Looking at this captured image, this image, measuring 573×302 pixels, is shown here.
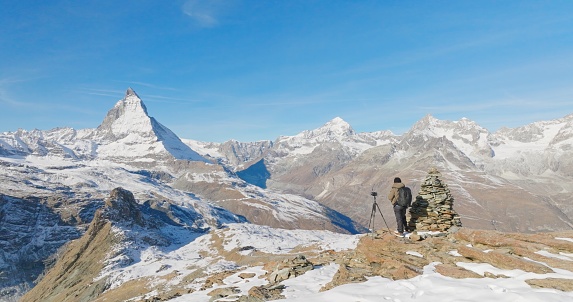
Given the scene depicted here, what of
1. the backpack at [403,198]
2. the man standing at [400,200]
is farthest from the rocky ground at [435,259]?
the backpack at [403,198]

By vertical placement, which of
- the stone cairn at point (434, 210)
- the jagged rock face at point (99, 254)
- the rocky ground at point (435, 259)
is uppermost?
the stone cairn at point (434, 210)

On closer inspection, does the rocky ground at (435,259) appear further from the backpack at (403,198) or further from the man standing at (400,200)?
the backpack at (403,198)

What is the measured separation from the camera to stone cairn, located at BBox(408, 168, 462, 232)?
28.1m

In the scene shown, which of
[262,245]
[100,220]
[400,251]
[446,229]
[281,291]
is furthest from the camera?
[100,220]

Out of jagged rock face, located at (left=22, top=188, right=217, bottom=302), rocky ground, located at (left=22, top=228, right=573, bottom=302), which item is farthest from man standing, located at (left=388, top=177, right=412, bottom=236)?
jagged rock face, located at (left=22, top=188, right=217, bottom=302)

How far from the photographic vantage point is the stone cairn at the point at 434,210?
92.1 ft

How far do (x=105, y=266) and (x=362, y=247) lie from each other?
14396 centimetres

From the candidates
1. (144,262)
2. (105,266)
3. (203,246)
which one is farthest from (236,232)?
(105,266)

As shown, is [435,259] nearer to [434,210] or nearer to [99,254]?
[434,210]

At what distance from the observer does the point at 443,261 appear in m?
20.1

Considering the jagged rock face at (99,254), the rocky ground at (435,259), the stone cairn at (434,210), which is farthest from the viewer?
the jagged rock face at (99,254)

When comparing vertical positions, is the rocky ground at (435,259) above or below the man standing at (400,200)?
below

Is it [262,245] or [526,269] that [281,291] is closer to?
[526,269]

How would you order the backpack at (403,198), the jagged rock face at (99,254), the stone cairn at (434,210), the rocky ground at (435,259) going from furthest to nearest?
1. the jagged rock face at (99,254)
2. the stone cairn at (434,210)
3. the backpack at (403,198)
4. the rocky ground at (435,259)
